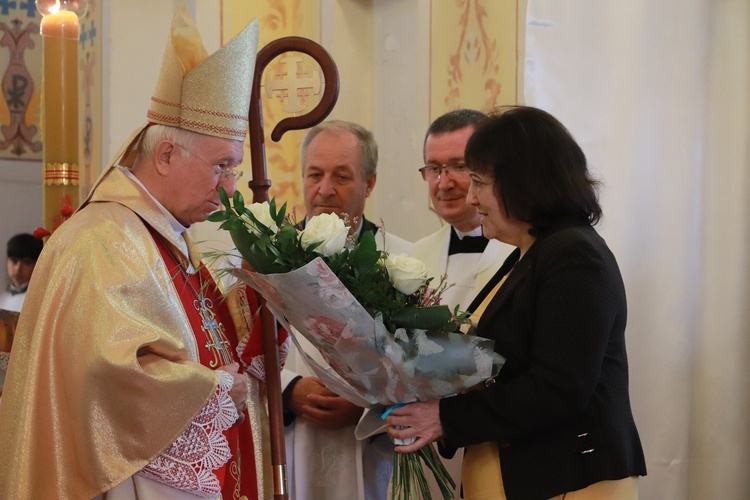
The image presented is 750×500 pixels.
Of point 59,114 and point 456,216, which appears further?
point 456,216

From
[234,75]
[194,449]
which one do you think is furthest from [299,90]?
[194,449]

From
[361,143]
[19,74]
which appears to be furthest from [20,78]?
[361,143]

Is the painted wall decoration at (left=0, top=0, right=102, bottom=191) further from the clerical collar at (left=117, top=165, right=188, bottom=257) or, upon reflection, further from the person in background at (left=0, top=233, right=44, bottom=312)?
the clerical collar at (left=117, top=165, right=188, bottom=257)

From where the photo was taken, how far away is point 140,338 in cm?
249

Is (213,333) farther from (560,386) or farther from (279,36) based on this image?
(279,36)

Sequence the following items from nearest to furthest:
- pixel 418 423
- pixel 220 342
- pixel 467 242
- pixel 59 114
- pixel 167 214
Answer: pixel 418 423 → pixel 167 214 → pixel 220 342 → pixel 59 114 → pixel 467 242

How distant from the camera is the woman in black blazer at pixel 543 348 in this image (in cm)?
251

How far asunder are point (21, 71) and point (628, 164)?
189 inches

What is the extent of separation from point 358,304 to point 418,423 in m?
0.45

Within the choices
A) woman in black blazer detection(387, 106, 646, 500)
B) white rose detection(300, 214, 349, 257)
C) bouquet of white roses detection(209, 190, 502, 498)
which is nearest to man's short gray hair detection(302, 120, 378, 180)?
woman in black blazer detection(387, 106, 646, 500)

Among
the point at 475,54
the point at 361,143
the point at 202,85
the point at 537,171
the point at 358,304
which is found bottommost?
the point at 358,304

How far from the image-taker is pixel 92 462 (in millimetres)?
2473

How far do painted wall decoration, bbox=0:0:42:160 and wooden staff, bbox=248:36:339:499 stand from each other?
13.9ft

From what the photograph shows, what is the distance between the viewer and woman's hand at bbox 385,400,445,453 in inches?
105
